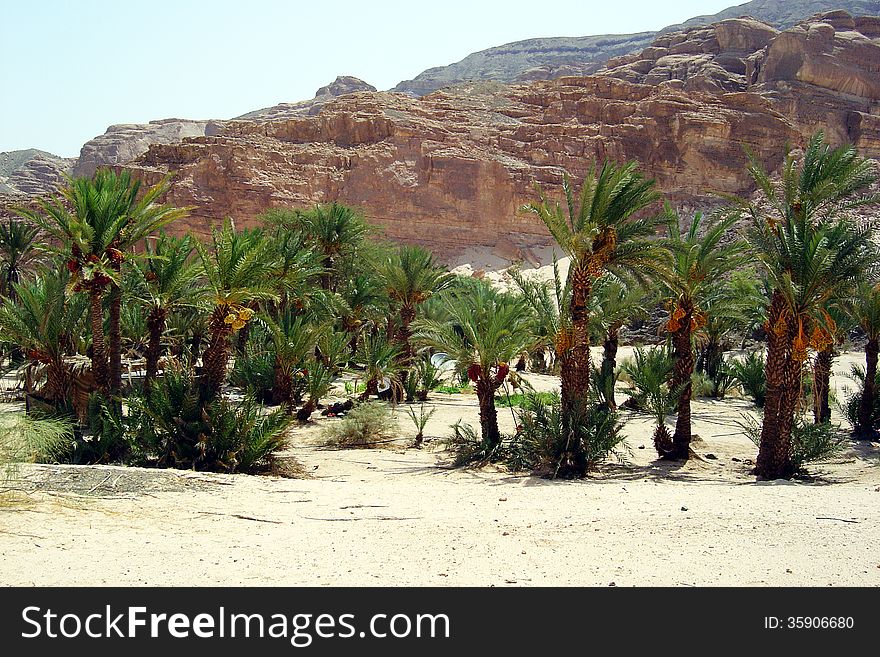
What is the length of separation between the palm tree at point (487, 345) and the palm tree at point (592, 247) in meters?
0.91

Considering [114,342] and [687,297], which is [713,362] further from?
[114,342]

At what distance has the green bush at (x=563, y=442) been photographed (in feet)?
38.1

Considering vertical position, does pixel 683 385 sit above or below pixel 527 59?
below

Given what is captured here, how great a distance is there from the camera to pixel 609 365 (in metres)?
18.6

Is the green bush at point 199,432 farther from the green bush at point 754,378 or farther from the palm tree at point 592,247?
the green bush at point 754,378

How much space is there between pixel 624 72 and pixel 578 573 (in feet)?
304

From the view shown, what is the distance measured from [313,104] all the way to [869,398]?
124 meters

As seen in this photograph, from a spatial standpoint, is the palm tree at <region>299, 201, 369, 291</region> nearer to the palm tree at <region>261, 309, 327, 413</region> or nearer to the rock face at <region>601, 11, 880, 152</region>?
the palm tree at <region>261, 309, 327, 413</region>

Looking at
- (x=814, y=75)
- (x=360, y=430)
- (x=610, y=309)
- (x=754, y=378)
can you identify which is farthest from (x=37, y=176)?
(x=610, y=309)

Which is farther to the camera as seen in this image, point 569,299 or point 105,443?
point 569,299

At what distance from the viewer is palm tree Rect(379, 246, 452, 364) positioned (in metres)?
23.2

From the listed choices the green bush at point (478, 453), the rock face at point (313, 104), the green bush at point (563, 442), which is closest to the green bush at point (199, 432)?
the green bush at point (478, 453)

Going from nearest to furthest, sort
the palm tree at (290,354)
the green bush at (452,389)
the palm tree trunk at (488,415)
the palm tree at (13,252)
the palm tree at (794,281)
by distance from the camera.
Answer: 1. the palm tree at (794,281)
2. the palm tree trunk at (488,415)
3. the palm tree at (290,354)
4. the green bush at (452,389)
5. the palm tree at (13,252)

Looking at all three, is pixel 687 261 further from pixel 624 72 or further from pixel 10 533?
pixel 624 72
